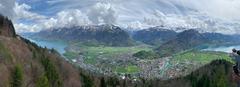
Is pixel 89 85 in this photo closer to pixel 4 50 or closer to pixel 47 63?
pixel 47 63

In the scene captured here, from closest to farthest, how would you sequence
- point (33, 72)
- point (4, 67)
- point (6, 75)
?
1. point (6, 75)
2. point (4, 67)
3. point (33, 72)

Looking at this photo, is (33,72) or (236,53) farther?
(33,72)

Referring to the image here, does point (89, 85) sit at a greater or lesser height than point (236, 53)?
lesser

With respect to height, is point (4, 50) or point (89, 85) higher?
point (4, 50)

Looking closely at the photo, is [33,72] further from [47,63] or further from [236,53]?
[236,53]

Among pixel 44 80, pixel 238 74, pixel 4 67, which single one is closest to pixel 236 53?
pixel 238 74

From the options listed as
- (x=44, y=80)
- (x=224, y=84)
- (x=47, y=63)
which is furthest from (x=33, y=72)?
(x=224, y=84)

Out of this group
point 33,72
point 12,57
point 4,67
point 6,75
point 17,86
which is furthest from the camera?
point 12,57

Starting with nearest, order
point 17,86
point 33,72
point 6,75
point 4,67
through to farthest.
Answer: point 17,86 < point 6,75 < point 4,67 < point 33,72

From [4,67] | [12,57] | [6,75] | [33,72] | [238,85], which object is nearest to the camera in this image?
[238,85]
